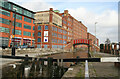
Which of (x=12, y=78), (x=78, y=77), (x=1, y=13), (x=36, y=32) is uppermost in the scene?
(x=1, y=13)

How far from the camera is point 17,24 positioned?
3944 centimetres

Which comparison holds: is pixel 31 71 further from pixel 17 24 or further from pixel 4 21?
pixel 17 24

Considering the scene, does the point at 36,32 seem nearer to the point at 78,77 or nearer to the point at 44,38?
the point at 44,38

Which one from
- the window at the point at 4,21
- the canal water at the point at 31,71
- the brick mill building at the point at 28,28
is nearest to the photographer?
the canal water at the point at 31,71

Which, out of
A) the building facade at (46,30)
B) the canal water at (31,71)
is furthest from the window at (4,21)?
the canal water at (31,71)

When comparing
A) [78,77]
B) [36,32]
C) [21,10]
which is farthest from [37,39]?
[78,77]

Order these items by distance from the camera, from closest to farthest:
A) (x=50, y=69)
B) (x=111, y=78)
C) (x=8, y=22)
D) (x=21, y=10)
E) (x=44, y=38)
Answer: (x=111, y=78)
(x=50, y=69)
(x=8, y=22)
(x=21, y=10)
(x=44, y=38)

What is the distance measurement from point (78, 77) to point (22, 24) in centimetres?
4062

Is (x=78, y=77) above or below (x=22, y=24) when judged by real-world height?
below

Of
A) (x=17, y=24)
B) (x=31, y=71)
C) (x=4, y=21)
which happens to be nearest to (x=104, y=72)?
(x=31, y=71)

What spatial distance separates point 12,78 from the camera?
773cm

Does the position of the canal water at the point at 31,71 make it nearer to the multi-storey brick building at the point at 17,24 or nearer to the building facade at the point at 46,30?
A: the multi-storey brick building at the point at 17,24

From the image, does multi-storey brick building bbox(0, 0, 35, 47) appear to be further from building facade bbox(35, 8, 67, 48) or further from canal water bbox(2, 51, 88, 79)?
canal water bbox(2, 51, 88, 79)

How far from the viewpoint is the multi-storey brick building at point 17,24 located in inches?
1324
